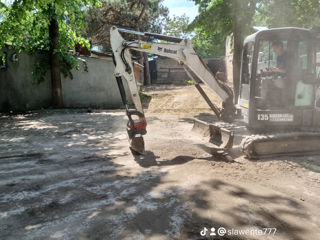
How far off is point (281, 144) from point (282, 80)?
1.26m

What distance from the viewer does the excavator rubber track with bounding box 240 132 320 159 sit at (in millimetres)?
5523

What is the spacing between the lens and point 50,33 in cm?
1503

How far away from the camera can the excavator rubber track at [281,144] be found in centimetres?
552

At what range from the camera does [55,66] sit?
1519 centimetres

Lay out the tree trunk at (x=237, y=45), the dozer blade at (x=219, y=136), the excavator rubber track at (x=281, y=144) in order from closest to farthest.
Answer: the excavator rubber track at (x=281, y=144) → the dozer blade at (x=219, y=136) → the tree trunk at (x=237, y=45)

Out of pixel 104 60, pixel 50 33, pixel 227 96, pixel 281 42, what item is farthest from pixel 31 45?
pixel 281 42

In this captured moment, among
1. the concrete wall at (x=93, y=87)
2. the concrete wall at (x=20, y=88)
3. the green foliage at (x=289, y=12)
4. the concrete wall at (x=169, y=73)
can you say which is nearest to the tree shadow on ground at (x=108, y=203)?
the green foliage at (x=289, y=12)

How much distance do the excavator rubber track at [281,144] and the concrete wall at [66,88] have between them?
42.2 ft

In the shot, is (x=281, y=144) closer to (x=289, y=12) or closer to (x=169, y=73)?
(x=289, y=12)

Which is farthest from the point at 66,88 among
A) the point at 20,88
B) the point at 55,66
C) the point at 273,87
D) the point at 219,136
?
the point at 273,87

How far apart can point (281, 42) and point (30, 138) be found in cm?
683

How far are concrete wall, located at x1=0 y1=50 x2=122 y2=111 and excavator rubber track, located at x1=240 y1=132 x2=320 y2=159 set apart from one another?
12.9m

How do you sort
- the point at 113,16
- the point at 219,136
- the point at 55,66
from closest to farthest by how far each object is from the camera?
the point at 219,136 → the point at 55,66 → the point at 113,16

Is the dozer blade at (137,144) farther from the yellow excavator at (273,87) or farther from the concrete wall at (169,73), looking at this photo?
the concrete wall at (169,73)
